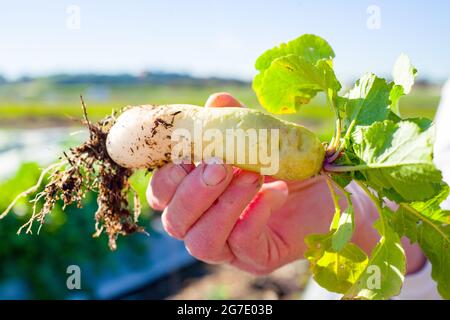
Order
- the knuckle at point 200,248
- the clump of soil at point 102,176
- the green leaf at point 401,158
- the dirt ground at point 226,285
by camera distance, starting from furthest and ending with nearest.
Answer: the dirt ground at point 226,285 < the clump of soil at point 102,176 < the knuckle at point 200,248 < the green leaf at point 401,158

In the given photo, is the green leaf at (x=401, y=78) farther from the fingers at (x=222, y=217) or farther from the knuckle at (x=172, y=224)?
the knuckle at (x=172, y=224)

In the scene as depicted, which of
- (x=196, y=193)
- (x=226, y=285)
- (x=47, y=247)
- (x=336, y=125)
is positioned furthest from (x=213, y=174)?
(x=226, y=285)

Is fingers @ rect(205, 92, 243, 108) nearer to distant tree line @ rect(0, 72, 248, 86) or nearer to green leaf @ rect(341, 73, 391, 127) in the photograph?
green leaf @ rect(341, 73, 391, 127)

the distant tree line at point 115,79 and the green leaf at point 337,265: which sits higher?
the green leaf at point 337,265

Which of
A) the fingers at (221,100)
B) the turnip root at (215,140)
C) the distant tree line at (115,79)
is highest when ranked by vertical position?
the fingers at (221,100)

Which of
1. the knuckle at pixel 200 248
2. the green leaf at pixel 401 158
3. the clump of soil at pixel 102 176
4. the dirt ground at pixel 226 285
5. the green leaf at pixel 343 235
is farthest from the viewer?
the dirt ground at pixel 226 285

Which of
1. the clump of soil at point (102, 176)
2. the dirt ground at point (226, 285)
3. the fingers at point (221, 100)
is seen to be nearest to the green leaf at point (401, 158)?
the fingers at point (221, 100)
